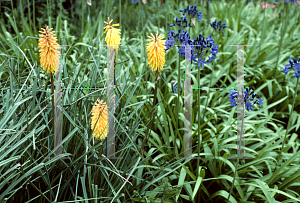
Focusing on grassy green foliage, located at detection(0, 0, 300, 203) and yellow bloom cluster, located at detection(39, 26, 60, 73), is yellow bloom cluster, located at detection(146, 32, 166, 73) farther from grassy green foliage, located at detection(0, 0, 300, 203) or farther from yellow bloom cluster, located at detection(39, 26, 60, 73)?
yellow bloom cluster, located at detection(39, 26, 60, 73)

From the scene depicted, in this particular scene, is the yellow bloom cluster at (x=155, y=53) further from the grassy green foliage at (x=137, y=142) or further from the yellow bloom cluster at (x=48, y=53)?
the yellow bloom cluster at (x=48, y=53)

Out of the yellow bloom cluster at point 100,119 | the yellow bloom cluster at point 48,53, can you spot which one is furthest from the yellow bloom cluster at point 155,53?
the yellow bloom cluster at point 48,53

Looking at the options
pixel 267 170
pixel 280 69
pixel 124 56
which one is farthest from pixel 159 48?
pixel 280 69

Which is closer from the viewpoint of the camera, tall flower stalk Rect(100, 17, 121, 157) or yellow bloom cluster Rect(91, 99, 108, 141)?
yellow bloom cluster Rect(91, 99, 108, 141)

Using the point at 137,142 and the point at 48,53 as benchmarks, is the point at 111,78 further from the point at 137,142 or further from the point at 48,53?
the point at 137,142

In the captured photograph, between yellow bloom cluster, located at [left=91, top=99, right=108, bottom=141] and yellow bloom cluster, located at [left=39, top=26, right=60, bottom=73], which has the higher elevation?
yellow bloom cluster, located at [left=39, top=26, right=60, bottom=73]

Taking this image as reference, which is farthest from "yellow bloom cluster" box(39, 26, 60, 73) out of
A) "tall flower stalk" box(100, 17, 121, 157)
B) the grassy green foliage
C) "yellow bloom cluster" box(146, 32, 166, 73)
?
"yellow bloom cluster" box(146, 32, 166, 73)

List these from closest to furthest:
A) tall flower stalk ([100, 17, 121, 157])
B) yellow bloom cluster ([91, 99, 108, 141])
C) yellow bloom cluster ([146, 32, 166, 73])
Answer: yellow bloom cluster ([91, 99, 108, 141])
yellow bloom cluster ([146, 32, 166, 73])
tall flower stalk ([100, 17, 121, 157])

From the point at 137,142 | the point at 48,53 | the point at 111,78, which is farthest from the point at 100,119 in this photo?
the point at 137,142

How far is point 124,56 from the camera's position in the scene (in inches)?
167

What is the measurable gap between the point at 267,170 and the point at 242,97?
1.16m

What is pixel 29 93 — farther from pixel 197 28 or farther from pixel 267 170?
pixel 197 28

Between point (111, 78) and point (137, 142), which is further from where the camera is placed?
point (137, 142)

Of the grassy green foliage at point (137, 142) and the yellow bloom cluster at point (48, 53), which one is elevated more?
the yellow bloom cluster at point (48, 53)
